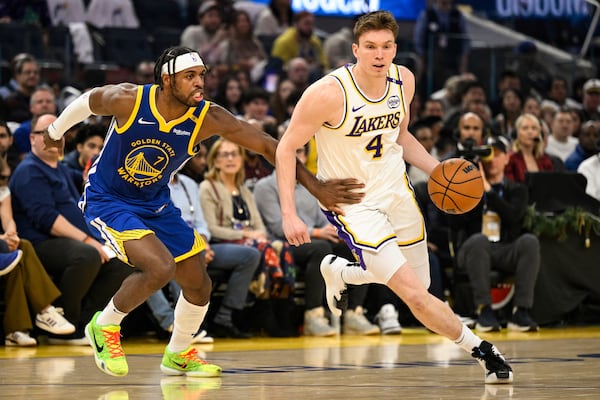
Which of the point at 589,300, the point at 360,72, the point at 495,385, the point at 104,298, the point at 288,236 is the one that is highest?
the point at 360,72

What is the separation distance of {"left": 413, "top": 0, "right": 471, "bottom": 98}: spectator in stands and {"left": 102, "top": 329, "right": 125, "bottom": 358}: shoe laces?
9389mm

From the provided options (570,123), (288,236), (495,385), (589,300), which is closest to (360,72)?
(288,236)

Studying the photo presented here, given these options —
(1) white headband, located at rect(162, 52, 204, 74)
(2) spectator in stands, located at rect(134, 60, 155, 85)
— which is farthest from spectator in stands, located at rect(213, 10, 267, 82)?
(1) white headband, located at rect(162, 52, 204, 74)

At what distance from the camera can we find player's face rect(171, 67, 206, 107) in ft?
19.7

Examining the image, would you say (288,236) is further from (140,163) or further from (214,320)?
(214,320)

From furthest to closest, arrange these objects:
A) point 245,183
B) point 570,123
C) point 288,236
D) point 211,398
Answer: point 570,123 → point 245,183 → point 288,236 → point 211,398

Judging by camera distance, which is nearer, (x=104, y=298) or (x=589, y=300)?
(x=104, y=298)

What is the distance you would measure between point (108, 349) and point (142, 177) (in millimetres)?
955

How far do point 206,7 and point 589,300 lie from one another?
239 inches

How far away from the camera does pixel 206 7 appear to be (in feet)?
45.8

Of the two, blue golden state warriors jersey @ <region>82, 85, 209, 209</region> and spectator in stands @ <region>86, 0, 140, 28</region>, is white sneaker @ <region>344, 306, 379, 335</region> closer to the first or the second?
blue golden state warriors jersey @ <region>82, 85, 209, 209</region>

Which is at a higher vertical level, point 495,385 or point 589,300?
Answer: point 495,385

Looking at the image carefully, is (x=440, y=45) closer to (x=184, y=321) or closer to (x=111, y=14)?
(x=111, y=14)

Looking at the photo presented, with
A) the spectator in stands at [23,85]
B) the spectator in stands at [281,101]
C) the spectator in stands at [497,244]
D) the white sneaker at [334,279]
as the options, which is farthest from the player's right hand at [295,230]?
the spectator in stands at [281,101]
